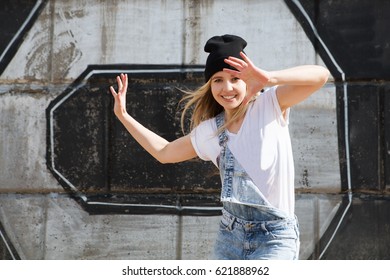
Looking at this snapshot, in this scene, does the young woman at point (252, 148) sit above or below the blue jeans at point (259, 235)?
above

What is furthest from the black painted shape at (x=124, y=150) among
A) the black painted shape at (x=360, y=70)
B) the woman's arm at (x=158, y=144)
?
the woman's arm at (x=158, y=144)

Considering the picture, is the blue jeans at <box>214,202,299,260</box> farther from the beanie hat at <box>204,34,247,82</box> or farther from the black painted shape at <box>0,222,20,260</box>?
the black painted shape at <box>0,222,20,260</box>

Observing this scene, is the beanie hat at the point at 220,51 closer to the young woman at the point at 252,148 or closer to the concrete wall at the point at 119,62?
the young woman at the point at 252,148

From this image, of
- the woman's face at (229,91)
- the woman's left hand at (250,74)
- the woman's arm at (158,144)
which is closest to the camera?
the woman's left hand at (250,74)

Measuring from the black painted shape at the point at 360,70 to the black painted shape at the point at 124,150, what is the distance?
0.96 m

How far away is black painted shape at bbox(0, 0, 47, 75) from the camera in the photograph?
5.34 metres

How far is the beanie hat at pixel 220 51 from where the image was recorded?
3316 millimetres

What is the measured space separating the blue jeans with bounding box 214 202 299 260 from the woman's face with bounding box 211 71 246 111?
19.1 inches

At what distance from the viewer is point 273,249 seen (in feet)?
10.0

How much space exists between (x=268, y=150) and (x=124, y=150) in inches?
87.7

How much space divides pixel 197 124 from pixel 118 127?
5.71 ft

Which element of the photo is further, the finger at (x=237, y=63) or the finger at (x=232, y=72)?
the finger at (x=232, y=72)

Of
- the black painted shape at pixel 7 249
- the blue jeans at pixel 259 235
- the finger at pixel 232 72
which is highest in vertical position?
the finger at pixel 232 72

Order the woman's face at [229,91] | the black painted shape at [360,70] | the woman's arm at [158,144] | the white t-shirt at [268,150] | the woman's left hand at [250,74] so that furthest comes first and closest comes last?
1. the black painted shape at [360,70]
2. the woman's arm at [158,144]
3. the woman's face at [229,91]
4. the white t-shirt at [268,150]
5. the woman's left hand at [250,74]
